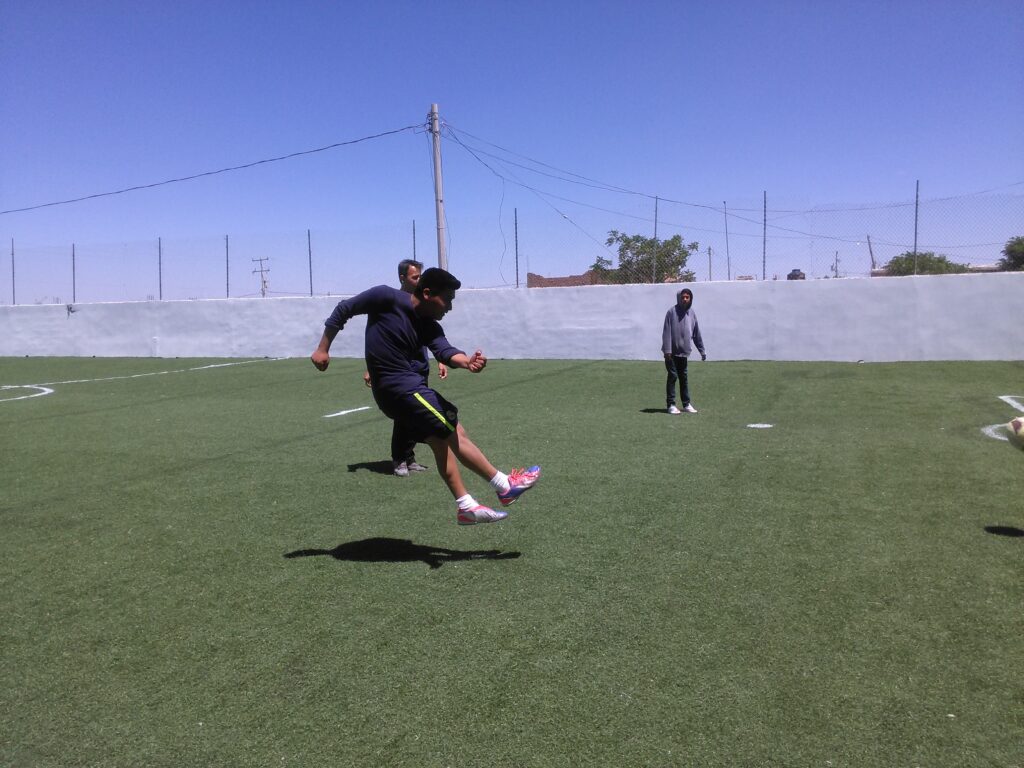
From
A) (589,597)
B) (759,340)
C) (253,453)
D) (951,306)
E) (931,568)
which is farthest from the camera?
(759,340)

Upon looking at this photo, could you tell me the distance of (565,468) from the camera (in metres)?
7.25

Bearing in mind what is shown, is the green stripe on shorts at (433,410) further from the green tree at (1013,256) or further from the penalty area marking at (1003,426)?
the green tree at (1013,256)

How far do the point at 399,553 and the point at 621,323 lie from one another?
1562 centimetres

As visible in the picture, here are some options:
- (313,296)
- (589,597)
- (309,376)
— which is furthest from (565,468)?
(313,296)

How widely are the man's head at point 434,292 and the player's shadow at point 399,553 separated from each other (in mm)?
1489

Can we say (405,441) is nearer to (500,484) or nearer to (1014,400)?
(500,484)

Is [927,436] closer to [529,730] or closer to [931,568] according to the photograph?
[931,568]

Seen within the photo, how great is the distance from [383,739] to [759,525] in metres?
3.23

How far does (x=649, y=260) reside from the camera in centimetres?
2055

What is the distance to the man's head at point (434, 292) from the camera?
189 inches

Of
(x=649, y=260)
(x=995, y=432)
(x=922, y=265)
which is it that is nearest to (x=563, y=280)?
(x=649, y=260)

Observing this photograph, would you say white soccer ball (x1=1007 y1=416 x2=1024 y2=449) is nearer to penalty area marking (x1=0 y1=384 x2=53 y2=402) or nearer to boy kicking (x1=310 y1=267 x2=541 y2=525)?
boy kicking (x1=310 y1=267 x2=541 y2=525)

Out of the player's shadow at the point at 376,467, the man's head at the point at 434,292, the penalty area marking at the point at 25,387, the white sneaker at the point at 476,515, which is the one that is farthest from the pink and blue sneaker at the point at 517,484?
the penalty area marking at the point at 25,387

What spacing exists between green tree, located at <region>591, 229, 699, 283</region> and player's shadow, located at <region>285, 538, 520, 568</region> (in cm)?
Result: 1603
